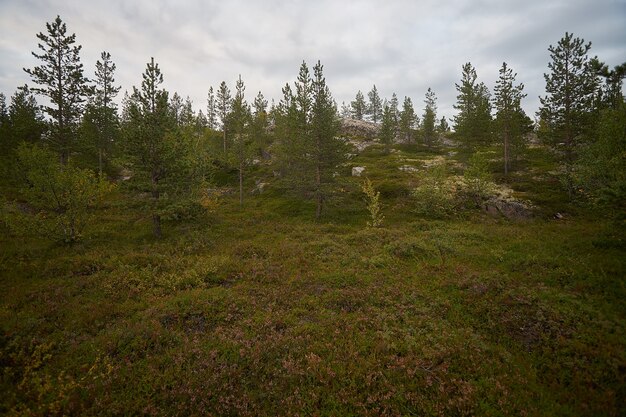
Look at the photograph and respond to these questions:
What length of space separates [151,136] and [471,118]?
45520mm

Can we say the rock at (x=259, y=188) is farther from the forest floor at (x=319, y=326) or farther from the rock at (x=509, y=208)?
the rock at (x=509, y=208)

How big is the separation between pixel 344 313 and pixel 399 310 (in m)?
2.38

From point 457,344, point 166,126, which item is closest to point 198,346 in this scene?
point 457,344

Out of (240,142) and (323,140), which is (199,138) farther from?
(323,140)

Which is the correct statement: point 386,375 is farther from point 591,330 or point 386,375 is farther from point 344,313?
point 591,330

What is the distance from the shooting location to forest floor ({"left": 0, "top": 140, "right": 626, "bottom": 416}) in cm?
732

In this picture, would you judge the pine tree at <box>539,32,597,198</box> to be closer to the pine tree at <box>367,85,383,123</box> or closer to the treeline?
the treeline

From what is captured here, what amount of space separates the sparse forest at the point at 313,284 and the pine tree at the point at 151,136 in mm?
146

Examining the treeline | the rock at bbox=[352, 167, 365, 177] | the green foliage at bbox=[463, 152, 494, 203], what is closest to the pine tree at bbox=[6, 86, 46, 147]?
the treeline

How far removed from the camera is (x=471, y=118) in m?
43.2

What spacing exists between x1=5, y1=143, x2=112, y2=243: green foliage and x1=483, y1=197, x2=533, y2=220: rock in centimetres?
3459

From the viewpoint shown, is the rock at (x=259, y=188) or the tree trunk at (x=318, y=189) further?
the rock at (x=259, y=188)

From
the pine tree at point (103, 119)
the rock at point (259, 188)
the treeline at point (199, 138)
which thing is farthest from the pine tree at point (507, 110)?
the pine tree at point (103, 119)

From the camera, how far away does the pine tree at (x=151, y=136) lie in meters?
19.9
